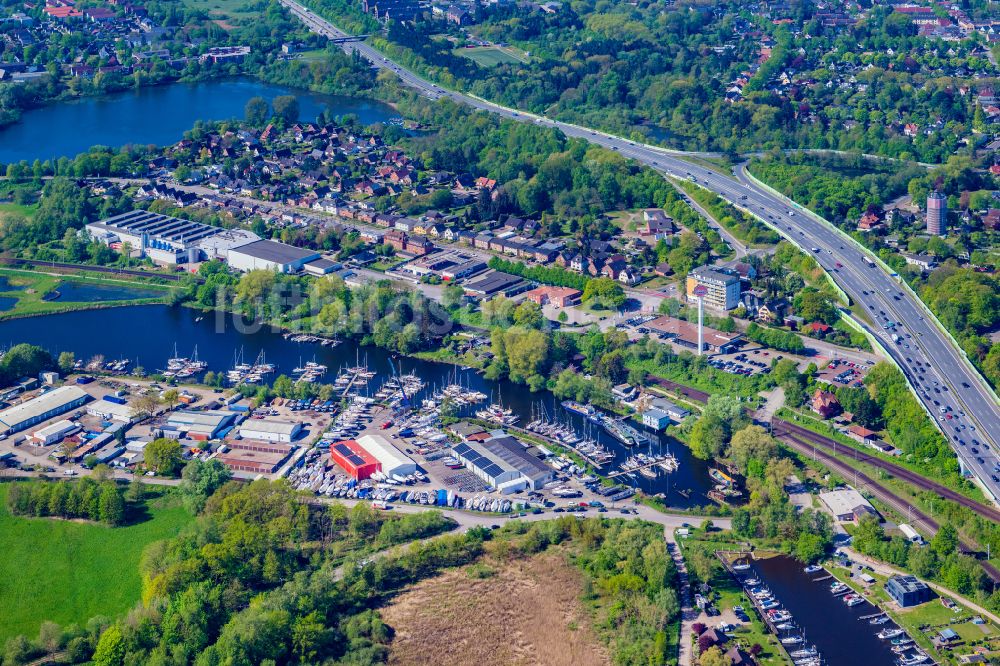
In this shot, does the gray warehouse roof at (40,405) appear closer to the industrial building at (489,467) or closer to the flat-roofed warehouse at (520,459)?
the industrial building at (489,467)

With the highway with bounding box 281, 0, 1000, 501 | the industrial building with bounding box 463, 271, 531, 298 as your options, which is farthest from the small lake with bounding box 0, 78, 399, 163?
the industrial building with bounding box 463, 271, 531, 298

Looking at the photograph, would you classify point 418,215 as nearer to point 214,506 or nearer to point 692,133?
point 692,133

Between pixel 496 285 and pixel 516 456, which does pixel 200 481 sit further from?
pixel 496 285

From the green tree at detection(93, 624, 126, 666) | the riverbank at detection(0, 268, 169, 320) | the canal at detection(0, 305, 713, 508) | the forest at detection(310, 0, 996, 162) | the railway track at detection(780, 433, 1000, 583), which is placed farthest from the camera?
the forest at detection(310, 0, 996, 162)

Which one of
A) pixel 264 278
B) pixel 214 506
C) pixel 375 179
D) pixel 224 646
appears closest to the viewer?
pixel 224 646

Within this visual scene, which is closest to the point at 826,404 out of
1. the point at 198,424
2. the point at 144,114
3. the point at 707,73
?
the point at 198,424

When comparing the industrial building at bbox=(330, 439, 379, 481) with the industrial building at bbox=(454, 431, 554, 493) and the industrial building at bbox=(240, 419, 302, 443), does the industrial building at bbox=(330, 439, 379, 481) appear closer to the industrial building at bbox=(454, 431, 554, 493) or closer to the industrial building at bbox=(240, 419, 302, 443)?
the industrial building at bbox=(240, 419, 302, 443)

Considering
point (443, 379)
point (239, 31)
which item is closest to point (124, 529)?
point (443, 379)
